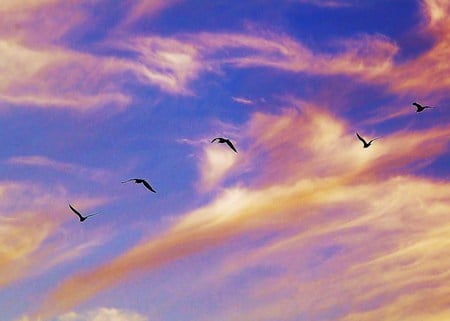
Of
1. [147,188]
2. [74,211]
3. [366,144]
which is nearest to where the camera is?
[147,188]

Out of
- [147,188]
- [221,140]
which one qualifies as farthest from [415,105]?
[147,188]

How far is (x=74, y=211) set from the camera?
110 m

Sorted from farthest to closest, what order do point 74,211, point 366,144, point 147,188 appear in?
point 366,144 → point 74,211 → point 147,188

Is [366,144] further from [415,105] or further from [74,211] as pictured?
[74,211]

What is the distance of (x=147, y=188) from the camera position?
10038 cm

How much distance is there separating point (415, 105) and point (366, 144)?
952cm

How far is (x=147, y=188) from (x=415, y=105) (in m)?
43.6

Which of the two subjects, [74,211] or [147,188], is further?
[74,211]

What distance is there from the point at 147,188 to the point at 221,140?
1211cm

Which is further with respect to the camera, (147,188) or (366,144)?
(366,144)

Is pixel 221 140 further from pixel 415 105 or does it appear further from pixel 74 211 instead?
pixel 415 105

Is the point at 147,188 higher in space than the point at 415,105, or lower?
lower

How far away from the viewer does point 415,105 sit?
114688 mm

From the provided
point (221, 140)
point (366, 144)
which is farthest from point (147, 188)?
point (366, 144)
